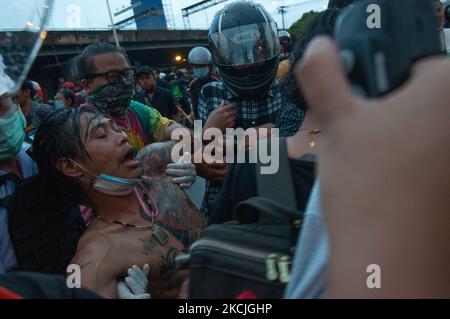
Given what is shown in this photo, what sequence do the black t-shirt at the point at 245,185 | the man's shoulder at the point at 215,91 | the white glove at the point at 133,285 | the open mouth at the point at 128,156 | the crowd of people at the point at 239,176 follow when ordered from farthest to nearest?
the man's shoulder at the point at 215,91
the open mouth at the point at 128,156
the white glove at the point at 133,285
the black t-shirt at the point at 245,185
the crowd of people at the point at 239,176

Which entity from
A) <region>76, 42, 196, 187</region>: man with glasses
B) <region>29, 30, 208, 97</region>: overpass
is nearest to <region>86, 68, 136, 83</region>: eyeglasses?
<region>76, 42, 196, 187</region>: man with glasses

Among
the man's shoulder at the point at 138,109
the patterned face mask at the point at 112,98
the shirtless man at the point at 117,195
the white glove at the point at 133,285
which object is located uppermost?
the patterned face mask at the point at 112,98

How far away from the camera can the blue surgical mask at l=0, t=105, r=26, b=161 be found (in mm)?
1849

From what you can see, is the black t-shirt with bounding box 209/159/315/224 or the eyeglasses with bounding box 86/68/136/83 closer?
the black t-shirt with bounding box 209/159/315/224

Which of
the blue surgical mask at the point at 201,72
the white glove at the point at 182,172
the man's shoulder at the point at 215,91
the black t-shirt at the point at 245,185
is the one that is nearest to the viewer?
the black t-shirt at the point at 245,185

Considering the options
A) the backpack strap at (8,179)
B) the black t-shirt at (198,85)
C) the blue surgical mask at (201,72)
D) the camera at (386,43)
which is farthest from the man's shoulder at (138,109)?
the blue surgical mask at (201,72)

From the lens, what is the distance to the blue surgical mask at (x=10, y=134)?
1.85 m

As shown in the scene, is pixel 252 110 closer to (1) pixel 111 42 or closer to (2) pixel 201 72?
(2) pixel 201 72

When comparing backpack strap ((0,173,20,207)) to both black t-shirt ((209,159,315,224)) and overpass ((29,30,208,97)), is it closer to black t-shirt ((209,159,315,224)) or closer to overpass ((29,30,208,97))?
black t-shirt ((209,159,315,224))

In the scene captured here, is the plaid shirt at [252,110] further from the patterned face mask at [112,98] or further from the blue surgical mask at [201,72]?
the blue surgical mask at [201,72]

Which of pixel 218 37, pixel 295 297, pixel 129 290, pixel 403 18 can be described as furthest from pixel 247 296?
pixel 218 37

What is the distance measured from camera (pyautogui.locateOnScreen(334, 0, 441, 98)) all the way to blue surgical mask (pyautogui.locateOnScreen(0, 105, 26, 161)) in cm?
182

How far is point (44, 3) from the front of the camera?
1125 millimetres
